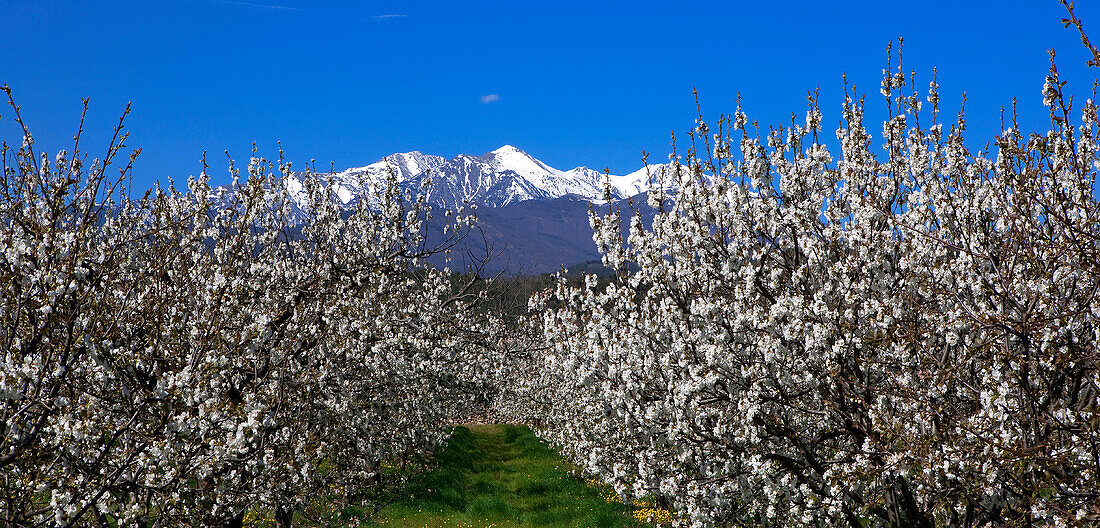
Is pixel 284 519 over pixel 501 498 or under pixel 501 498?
over

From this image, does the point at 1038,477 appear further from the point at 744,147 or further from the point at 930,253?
the point at 744,147

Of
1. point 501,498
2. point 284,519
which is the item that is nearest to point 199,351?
point 284,519

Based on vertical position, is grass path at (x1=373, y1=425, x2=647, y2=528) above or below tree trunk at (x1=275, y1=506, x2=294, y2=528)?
below

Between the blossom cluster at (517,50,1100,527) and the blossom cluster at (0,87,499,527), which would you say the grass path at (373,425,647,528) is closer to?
the blossom cluster at (0,87,499,527)

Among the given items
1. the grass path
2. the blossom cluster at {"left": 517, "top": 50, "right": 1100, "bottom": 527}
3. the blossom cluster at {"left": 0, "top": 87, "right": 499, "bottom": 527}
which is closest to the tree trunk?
the blossom cluster at {"left": 0, "top": 87, "right": 499, "bottom": 527}

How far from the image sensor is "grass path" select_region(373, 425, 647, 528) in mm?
13742

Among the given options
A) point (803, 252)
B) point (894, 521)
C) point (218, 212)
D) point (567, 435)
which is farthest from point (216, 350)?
point (567, 435)

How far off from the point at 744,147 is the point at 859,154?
1.27 meters

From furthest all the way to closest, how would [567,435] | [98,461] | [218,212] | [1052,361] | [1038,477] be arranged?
1. [567,435]
2. [218,212]
3. [1038,477]
4. [1052,361]
5. [98,461]

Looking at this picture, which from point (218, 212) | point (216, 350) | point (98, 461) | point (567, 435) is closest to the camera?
point (98, 461)

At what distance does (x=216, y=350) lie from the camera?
6.18 meters

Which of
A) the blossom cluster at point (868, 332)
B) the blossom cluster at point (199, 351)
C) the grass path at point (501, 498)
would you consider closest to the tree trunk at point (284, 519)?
the blossom cluster at point (199, 351)

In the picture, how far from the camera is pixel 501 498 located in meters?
15.9

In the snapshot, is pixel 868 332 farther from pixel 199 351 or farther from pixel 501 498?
pixel 501 498
